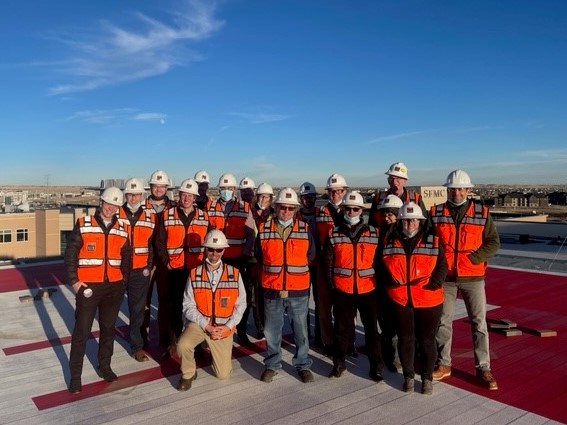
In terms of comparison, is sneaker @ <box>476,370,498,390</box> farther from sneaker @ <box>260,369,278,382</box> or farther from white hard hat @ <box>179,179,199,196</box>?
white hard hat @ <box>179,179,199,196</box>

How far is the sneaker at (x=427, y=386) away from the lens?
454cm

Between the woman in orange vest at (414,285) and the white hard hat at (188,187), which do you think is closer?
the woman in orange vest at (414,285)

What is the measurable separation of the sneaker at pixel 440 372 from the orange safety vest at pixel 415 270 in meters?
0.82

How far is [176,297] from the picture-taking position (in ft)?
18.7

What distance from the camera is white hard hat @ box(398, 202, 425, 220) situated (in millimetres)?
4484

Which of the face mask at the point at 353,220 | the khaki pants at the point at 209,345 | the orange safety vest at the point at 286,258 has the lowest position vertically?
the khaki pants at the point at 209,345

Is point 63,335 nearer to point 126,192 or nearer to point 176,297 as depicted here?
point 176,297

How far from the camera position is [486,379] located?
4.70 m

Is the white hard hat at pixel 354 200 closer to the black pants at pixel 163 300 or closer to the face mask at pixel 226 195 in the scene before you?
the face mask at pixel 226 195

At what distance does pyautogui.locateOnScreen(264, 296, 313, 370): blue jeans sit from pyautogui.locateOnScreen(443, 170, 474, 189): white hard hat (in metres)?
1.88

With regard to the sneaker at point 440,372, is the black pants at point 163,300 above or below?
above

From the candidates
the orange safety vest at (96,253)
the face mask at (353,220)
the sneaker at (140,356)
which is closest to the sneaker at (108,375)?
the sneaker at (140,356)

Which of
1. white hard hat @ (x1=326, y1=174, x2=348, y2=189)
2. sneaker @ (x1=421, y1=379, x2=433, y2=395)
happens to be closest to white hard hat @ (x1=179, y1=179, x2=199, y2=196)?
white hard hat @ (x1=326, y1=174, x2=348, y2=189)

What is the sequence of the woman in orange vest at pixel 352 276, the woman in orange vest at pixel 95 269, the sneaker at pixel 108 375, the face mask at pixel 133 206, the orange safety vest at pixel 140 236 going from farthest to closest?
the face mask at pixel 133 206
the orange safety vest at pixel 140 236
the sneaker at pixel 108 375
the woman in orange vest at pixel 352 276
the woman in orange vest at pixel 95 269
